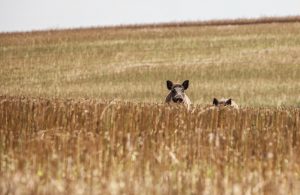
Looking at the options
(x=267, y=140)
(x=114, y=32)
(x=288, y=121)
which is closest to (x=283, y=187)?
(x=267, y=140)

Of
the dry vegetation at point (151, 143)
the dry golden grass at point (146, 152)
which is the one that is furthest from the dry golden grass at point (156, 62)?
the dry golden grass at point (146, 152)

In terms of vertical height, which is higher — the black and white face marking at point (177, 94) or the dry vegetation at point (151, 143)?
the dry vegetation at point (151, 143)

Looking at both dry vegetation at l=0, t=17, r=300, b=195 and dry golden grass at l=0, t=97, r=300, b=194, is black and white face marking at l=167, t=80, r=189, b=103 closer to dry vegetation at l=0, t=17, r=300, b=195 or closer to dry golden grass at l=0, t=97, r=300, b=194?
dry vegetation at l=0, t=17, r=300, b=195

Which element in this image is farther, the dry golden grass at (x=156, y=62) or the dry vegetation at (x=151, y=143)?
the dry golden grass at (x=156, y=62)

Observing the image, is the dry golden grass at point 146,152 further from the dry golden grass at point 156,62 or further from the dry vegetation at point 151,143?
the dry golden grass at point 156,62

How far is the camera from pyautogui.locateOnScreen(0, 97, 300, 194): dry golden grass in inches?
293

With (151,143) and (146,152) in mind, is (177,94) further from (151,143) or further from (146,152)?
(146,152)

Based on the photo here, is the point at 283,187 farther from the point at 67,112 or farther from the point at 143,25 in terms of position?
the point at 143,25

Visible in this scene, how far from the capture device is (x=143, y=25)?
43531mm

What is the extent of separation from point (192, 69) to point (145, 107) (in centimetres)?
1941

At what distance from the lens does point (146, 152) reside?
8922 mm

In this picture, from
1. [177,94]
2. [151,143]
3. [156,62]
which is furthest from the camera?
[156,62]

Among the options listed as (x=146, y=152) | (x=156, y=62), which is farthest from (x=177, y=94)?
(x=156, y=62)

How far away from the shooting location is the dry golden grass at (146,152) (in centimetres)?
745
